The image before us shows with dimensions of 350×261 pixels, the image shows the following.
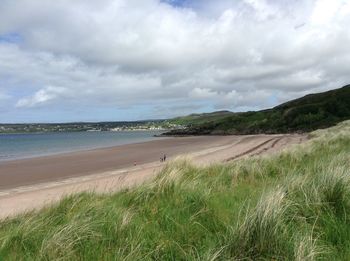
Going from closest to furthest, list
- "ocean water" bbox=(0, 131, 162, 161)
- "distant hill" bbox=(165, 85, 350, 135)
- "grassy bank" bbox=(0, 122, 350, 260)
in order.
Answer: "grassy bank" bbox=(0, 122, 350, 260) → "ocean water" bbox=(0, 131, 162, 161) → "distant hill" bbox=(165, 85, 350, 135)

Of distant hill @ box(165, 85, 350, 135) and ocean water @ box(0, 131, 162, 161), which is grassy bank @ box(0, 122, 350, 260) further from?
distant hill @ box(165, 85, 350, 135)

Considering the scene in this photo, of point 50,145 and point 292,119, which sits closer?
point 50,145

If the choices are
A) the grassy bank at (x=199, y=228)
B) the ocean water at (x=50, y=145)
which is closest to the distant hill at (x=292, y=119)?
the ocean water at (x=50, y=145)

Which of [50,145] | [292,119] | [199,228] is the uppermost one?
[199,228]

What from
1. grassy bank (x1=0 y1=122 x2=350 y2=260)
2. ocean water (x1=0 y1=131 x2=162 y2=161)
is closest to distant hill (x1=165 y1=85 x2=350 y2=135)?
ocean water (x1=0 y1=131 x2=162 y2=161)

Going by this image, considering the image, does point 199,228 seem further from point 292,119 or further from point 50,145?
point 292,119

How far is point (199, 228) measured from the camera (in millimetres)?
4848

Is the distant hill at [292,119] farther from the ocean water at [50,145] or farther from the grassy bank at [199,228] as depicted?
the grassy bank at [199,228]

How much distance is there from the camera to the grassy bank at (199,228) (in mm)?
3963

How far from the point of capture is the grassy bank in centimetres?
396

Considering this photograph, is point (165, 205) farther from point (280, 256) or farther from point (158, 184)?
point (280, 256)

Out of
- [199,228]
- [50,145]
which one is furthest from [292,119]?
[199,228]

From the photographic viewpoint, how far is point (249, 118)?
115438 mm

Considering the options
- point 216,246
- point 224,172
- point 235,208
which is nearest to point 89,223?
point 216,246
